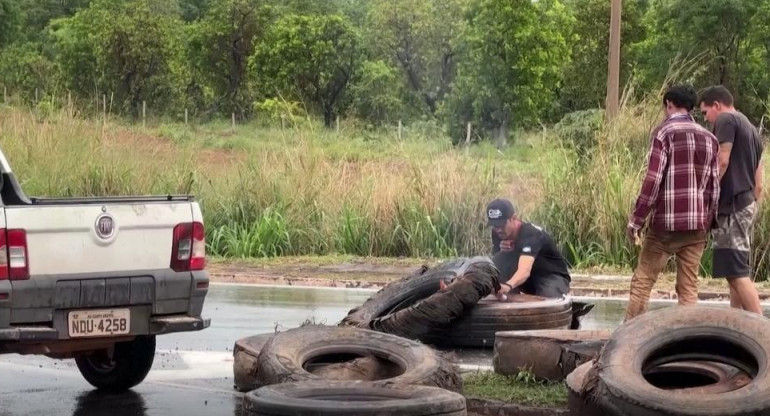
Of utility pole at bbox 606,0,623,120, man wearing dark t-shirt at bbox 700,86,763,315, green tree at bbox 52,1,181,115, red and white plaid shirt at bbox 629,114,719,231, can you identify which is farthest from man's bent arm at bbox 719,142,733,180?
green tree at bbox 52,1,181,115

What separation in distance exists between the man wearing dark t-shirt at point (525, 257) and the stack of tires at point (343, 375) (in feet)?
8.87

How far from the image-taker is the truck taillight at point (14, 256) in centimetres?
750

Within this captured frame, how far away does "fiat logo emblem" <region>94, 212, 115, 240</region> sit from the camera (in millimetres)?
7887

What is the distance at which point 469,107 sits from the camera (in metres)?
54.8

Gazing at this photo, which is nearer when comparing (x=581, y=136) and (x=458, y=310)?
(x=458, y=310)

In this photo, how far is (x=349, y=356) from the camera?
818cm

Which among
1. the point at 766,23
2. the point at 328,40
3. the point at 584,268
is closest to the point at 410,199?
the point at 584,268

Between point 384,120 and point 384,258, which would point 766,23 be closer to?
point 384,120

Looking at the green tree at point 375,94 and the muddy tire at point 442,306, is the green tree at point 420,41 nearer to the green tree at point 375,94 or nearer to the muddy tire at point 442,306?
the green tree at point 375,94

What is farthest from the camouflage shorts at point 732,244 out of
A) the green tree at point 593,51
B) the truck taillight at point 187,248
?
the green tree at point 593,51

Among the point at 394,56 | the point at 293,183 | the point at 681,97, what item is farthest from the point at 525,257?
the point at 394,56

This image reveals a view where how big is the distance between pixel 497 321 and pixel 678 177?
1.82m

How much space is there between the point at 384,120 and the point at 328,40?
17.2 ft

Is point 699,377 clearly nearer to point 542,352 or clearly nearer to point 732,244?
point 542,352
